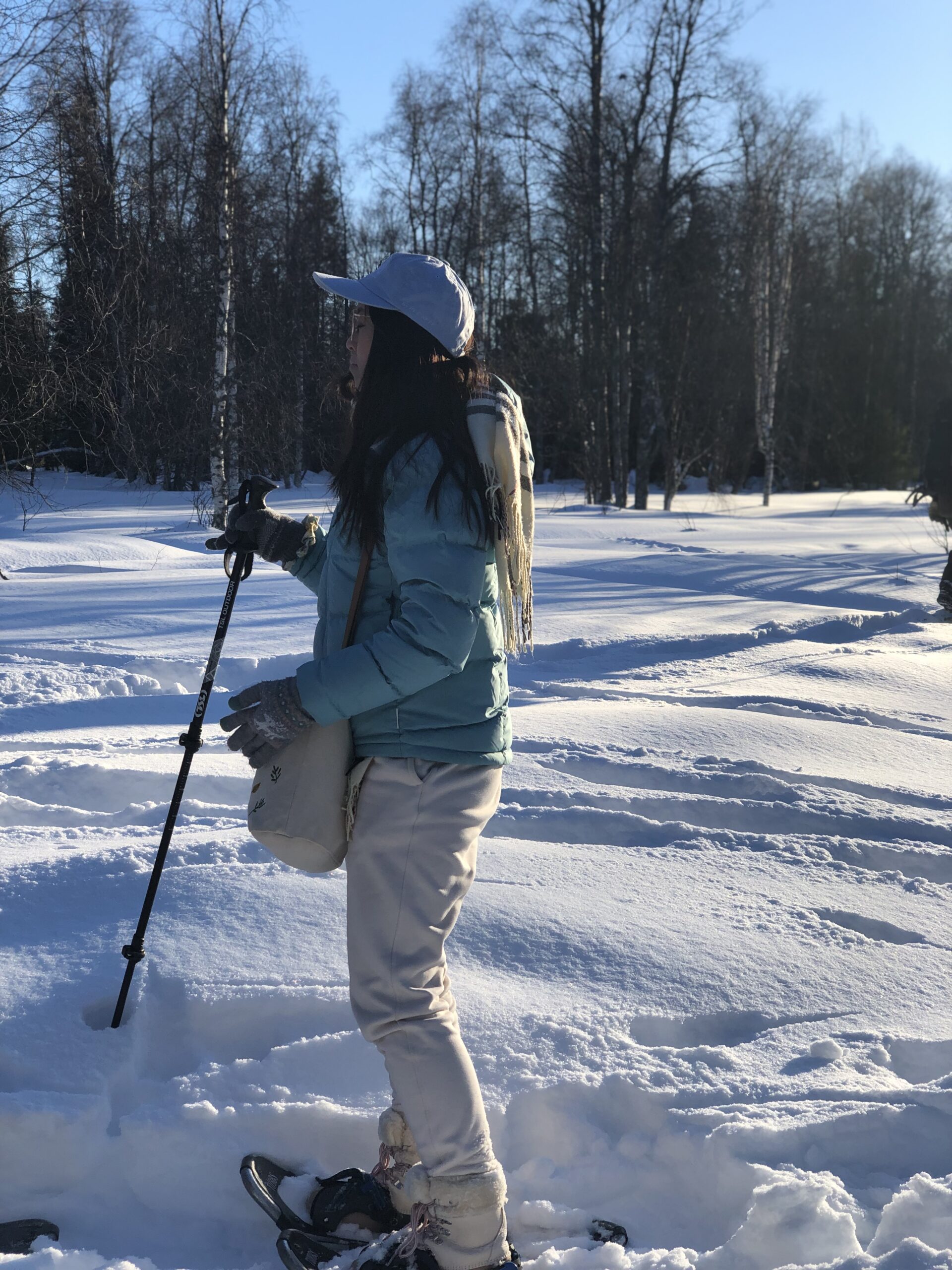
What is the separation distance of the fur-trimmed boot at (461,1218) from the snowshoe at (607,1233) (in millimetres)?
223

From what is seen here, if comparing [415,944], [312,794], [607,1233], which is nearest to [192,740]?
[312,794]

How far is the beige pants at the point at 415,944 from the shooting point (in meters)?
1.60

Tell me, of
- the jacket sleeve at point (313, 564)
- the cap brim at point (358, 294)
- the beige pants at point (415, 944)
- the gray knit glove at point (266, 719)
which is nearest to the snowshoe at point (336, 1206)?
the beige pants at point (415, 944)

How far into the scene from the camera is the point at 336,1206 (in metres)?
1.83

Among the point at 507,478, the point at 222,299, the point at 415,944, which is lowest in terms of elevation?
the point at 415,944

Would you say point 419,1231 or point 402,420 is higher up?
point 402,420

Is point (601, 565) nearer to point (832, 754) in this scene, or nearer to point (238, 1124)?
point (832, 754)

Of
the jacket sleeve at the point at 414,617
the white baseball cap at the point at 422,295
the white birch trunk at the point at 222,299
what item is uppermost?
the white birch trunk at the point at 222,299

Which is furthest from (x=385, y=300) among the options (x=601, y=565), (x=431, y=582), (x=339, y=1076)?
(x=601, y=565)

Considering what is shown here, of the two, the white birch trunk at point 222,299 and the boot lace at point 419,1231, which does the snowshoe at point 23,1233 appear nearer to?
the boot lace at point 419,1231

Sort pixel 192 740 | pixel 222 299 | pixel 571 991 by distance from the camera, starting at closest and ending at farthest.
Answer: pixel 192 740, pixel 571 991, pixel 222 299

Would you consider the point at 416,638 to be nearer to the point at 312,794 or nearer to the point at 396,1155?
the point at 312,794

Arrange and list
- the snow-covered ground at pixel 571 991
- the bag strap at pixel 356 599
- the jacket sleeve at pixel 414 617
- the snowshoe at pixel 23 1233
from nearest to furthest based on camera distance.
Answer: the jacket sleeve at pixel 414 617
the bag strap at pixel 356 599
the snowshoe at pixel 23 1233
the snow-covered ground at pixel 571 991

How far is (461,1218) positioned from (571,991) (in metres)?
0.86
